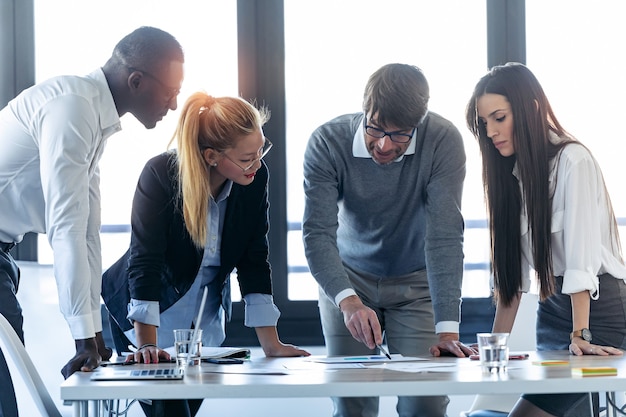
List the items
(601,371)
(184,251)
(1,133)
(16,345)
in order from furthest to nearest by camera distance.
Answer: (184,251) → (1,133) → (16,345) → (601,371)

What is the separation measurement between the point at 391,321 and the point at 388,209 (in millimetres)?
336

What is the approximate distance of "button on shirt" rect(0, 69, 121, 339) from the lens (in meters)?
1.95

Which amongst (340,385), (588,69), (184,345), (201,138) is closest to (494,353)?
(340,385)

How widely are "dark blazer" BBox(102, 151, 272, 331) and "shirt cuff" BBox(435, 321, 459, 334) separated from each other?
490mm

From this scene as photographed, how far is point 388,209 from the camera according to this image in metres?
2.51

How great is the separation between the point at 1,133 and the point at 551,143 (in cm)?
144

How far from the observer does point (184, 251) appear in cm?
231

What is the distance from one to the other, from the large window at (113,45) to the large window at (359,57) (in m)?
0.31

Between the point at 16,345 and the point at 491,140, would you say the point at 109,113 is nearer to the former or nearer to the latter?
the point at 16,345

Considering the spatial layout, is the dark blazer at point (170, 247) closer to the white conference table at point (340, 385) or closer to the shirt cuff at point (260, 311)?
the shirt cuff at point (260, 311)

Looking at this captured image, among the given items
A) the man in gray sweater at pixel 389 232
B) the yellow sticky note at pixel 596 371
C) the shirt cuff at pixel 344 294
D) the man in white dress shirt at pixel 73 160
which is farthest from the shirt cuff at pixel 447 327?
the man in white dress shirt at pixel 73 160

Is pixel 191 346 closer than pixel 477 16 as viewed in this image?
Yes

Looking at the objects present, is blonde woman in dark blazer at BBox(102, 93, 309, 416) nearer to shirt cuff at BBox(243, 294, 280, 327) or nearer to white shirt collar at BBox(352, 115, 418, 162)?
shirt cuff at BBox(243, 294, 280, 327)

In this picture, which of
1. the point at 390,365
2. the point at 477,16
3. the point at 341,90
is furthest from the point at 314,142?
the point at 477,16
